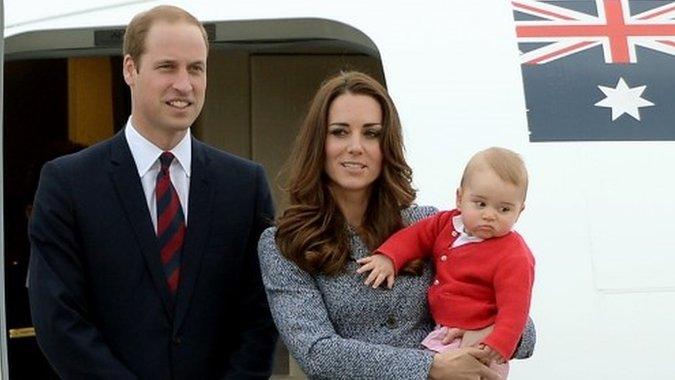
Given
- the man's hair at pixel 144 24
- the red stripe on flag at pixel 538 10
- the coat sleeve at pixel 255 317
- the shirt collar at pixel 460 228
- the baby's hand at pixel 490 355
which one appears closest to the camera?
the baby's hand at pixel 490 355

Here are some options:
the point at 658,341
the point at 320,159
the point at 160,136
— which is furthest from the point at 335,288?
the point at 658,341

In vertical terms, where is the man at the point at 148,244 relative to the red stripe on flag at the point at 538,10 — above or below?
below

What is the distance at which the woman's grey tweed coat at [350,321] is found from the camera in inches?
114

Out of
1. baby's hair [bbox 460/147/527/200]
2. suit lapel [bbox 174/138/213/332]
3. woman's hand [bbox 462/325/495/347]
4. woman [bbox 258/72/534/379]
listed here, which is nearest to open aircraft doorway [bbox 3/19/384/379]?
suit lapel [bbox 174/138/213/332]

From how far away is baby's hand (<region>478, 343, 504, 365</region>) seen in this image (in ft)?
9.38

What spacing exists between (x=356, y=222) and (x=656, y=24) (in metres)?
1.68

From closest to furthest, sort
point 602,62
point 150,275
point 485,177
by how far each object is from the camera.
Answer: point 485,177 < point 150,275 < point 602,62

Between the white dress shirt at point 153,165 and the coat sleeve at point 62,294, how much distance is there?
0.18m

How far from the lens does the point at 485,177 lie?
293 centimetres

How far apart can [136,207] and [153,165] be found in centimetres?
11

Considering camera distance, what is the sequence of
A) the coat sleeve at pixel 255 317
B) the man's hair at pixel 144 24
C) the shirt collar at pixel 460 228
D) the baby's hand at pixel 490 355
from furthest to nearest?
the coat sleeve at pixel 255 317 → the man's hair at pixel 144 24 → the shirt collar at pixel 460 228 → the baby's hand at pixel 490 355

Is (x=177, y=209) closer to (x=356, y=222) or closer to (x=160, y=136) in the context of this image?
(x=160, y=136)

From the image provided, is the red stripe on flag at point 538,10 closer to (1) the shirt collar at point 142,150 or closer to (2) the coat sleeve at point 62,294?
(1) the shirt collar at point 142,150

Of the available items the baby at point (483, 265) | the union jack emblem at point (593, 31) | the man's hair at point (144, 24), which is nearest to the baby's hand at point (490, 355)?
the baby at point (483, 265)
